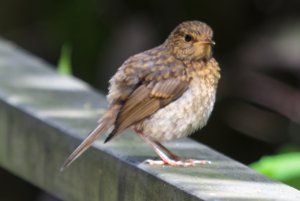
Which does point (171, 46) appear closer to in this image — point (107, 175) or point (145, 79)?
point (145, 79)

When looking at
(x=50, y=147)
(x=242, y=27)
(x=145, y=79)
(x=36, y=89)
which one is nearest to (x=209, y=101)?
(x=145, y=79)

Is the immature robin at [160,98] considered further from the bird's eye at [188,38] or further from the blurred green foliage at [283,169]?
the blurred green foliage at [283,169]

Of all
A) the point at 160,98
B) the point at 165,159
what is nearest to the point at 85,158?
the point at 165,159

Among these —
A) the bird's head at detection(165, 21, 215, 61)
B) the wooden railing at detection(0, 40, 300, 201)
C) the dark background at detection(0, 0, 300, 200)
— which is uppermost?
the bird's head at detection(165, 21, 215, 61)

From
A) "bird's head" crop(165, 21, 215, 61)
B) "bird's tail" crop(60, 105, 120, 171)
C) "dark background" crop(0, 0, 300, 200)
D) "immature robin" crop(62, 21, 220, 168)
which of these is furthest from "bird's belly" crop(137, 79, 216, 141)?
"dark background" crop(0, 0, 300, 200)

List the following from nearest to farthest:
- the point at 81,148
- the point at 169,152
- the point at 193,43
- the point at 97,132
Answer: the point at 81,148, the point at 97,132, the point at 169,152, the point at 193,43

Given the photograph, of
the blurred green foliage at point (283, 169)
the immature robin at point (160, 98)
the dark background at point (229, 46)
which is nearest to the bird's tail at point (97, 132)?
the immature robin at point (160, 98)

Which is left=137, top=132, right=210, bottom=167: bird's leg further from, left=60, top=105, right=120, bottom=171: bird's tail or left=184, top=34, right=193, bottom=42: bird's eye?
left=184, top=34, right=193, bottom=42: bird's eye

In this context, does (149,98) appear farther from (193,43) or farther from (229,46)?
(229,46)
